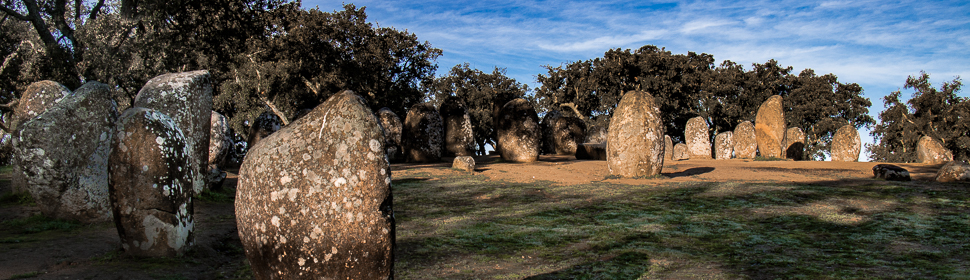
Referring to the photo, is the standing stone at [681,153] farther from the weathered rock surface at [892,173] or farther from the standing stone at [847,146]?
the weathered rock surface at [892,173]

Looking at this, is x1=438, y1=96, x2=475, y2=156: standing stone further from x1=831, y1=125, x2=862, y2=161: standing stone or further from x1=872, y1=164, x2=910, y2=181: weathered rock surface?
x1=831, y1=125, x2=862, y2=161: standing stone

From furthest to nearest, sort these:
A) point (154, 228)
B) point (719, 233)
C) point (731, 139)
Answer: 1. point (731, 139)
2. point (719, 233)
3. point (154, 228)

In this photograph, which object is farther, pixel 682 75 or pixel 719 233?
pixel 682 75

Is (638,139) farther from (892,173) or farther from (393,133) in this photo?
(393,133)

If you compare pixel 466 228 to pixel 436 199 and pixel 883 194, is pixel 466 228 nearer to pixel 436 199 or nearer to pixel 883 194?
pixel 436 199

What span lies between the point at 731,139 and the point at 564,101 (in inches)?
594

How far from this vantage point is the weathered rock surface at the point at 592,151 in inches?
800

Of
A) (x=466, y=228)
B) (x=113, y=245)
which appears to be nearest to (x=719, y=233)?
(x=466, y=228)

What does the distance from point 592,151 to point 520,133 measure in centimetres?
363

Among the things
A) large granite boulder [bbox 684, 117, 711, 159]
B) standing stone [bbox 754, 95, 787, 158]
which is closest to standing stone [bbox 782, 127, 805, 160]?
standing stone [bbox 754, 95, 787, 158]

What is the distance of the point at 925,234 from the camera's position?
623cm

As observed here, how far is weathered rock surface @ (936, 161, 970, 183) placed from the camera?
10961mm

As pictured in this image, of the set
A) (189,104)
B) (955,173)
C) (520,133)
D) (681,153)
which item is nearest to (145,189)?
(189,104)

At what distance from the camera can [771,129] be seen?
22.0 m
